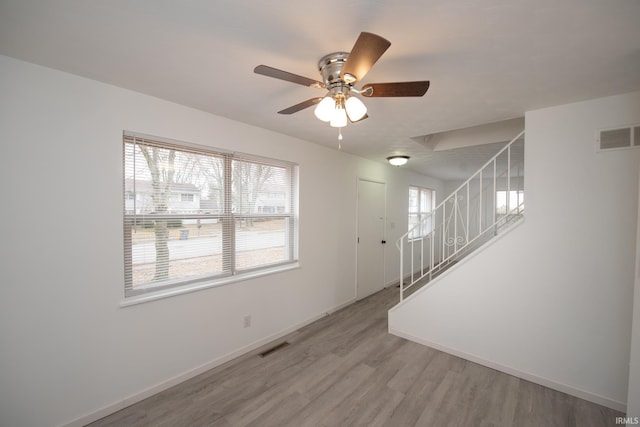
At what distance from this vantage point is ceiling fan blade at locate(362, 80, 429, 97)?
4.18 ft

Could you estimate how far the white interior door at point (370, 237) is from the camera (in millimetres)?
4234

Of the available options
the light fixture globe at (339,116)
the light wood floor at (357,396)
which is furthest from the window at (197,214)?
the light fixture globe at (339,116)

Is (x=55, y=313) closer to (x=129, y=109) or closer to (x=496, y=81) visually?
(x=129, y=109)

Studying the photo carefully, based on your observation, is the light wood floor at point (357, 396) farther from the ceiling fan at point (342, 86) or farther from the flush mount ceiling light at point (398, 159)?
the flush mount ceiling light at point (398, 159)

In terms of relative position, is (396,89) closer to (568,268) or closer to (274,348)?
(568,268)

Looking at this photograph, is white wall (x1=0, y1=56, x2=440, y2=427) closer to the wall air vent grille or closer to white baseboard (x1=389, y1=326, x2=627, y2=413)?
white baseboard (x1=389, y1=326, x2=627, y2=413)

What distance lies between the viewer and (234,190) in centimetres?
262

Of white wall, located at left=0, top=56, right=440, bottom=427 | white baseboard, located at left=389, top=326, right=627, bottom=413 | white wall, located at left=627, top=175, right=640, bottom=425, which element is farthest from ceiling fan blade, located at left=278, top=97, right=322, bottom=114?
white baseboard, located at left=389, top=326, right=627, bottom=413

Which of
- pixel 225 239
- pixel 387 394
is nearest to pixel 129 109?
pixel 225 239

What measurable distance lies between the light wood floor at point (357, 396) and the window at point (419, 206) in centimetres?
338

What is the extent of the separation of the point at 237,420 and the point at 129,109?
244 cm

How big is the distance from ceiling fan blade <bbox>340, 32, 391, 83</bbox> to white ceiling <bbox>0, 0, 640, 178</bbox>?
0.20 meters

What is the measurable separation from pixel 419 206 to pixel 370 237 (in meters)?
2.41

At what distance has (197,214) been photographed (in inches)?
92.0
